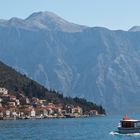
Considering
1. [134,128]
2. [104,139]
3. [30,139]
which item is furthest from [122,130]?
[30,139]

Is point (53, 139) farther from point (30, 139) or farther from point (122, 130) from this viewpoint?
point (122, 130)

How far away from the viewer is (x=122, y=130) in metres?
114

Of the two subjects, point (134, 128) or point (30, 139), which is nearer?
point (30, 139)

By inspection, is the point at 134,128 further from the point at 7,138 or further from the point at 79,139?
the point at 7,138

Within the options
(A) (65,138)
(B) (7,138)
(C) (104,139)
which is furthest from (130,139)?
(B) (7,138)

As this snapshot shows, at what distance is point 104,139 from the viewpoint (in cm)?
10169

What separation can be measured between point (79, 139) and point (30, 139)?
8470 millimetres

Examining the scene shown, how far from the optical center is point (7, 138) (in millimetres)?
103438

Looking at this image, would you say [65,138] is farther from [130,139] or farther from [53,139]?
[130,139]

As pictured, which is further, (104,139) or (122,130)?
(122,130)

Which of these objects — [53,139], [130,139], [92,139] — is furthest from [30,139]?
[130,139]

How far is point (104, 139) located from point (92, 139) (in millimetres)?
2081

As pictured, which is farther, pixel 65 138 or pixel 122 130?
pixel 122 130

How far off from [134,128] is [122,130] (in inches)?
93.2
